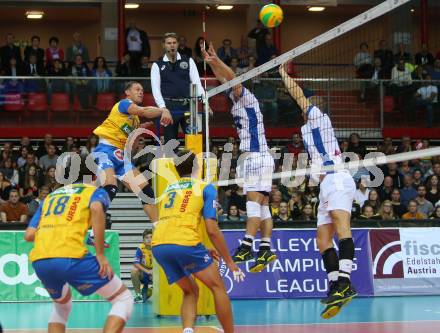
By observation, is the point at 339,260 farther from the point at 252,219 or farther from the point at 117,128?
the point at 117,128

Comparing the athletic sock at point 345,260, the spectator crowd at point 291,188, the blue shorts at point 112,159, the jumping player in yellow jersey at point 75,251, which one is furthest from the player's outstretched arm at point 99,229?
the spectator crowd at point 291,188

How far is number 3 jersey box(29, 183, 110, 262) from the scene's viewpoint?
10.0 metres

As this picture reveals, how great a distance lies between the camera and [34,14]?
120 ft

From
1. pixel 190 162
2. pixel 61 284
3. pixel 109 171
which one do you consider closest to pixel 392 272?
pixel 109 171

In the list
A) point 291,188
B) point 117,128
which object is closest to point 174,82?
point 117,128

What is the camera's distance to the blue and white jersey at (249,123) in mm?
14328

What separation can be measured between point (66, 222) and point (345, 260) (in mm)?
3868

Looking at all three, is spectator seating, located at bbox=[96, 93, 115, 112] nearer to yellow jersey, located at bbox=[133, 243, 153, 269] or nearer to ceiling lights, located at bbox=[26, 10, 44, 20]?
yellow jersey, located at bbox=[133, 243, 153, 269]

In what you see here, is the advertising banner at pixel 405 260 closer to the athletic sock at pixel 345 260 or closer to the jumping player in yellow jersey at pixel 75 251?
the athletic sock at pixel 345 260

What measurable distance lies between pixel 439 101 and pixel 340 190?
566 inches

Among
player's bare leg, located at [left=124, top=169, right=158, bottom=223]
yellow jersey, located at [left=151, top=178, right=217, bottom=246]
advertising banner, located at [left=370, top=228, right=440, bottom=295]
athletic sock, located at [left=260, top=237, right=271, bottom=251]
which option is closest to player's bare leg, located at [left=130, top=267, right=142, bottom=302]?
player's bare leg, located at [left=124, top=169, right=158, bottom=223]

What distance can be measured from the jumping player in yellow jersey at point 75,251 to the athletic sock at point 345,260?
3.03 meters

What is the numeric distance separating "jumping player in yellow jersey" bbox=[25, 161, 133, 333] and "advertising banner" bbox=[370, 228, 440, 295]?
1048 cm

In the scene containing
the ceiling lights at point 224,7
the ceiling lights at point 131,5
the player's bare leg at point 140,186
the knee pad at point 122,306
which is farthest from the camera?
the ceiling lights at point 224,7
